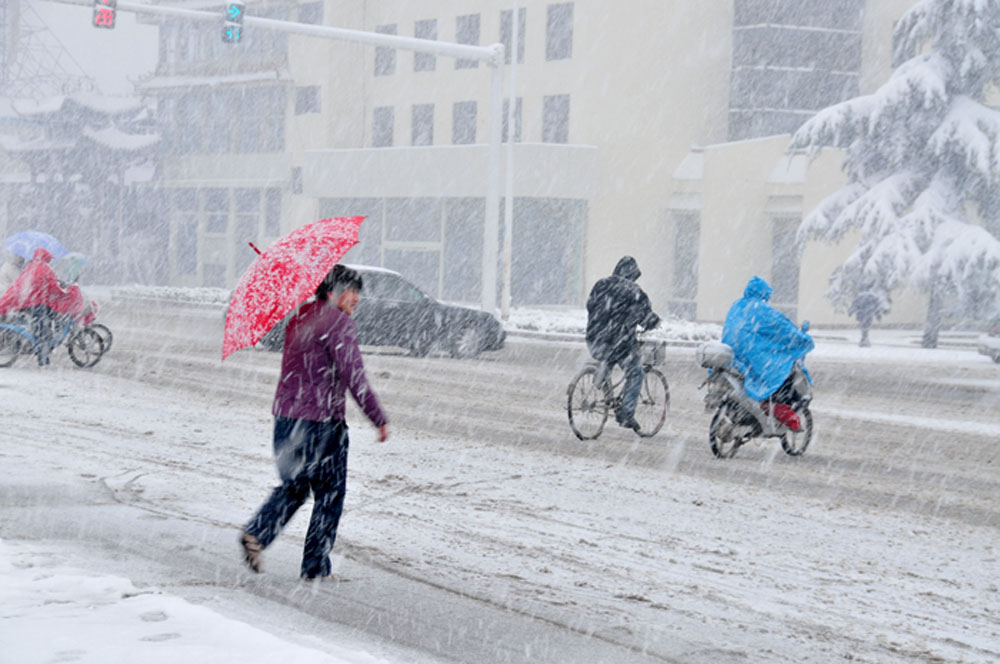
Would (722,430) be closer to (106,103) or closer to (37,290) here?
(37,290)

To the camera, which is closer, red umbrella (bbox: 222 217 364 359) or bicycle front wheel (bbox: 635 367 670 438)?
red umbrella (bbox: 222 217 364 359)

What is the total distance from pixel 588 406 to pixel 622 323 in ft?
3.00

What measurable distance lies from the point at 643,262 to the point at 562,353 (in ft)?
60.5

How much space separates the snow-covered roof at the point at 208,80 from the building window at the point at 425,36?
6681 millimetres

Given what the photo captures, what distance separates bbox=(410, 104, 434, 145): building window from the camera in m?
46.7

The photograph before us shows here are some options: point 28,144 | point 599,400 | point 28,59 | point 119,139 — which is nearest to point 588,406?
point 599,400

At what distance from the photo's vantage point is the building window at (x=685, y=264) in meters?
41.0

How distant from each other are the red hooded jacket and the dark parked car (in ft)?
21.0

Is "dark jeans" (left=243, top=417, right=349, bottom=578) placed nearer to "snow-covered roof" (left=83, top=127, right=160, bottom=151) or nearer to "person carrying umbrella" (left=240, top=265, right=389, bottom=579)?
"person carrying umbrella" (left=240, top=265, right=389, bottom=579)

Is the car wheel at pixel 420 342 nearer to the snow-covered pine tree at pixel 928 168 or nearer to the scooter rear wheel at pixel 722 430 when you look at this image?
the scooter rear wheel at pixel 722 430

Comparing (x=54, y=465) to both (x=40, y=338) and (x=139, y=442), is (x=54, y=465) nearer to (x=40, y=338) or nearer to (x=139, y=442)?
(x=139, y=442)

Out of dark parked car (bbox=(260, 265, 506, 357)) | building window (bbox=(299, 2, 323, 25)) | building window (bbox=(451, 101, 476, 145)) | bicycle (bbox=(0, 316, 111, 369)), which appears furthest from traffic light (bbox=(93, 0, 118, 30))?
building window (bbox=(299, 2, 323, 25))

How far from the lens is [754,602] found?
245 inches

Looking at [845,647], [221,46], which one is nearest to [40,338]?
[845,647]
